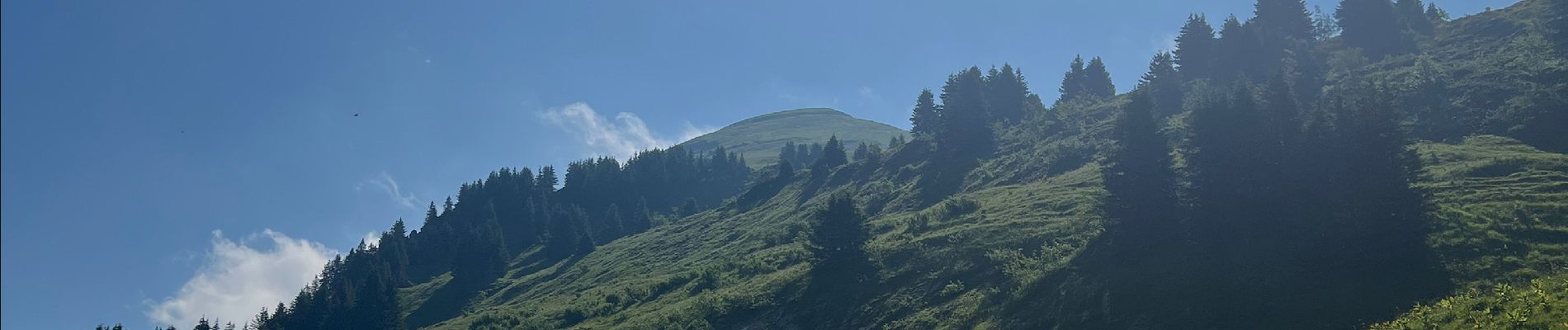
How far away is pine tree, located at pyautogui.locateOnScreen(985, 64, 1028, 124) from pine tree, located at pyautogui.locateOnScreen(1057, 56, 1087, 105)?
9.12 metres

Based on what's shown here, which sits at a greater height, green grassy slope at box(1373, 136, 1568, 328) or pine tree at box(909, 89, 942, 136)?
pine tree at box(909, 89, 942, 136)

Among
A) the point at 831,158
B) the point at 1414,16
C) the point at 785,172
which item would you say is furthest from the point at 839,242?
the point at 1414,16

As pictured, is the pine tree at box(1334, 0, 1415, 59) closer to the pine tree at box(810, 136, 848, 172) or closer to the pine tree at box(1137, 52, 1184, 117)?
the pine tree at box(1137, 52, 1184, 117)

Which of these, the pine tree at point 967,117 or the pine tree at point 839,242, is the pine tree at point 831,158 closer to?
the pine tree at point 967,117

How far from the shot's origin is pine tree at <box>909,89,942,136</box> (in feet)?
474

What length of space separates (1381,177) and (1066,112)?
76.2 m

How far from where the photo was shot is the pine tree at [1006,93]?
141 metres

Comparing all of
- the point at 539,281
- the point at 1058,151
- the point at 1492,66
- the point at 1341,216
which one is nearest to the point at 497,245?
the point at 539,281

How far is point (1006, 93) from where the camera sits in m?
145

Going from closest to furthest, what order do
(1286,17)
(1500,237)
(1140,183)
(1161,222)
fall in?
(1500,237), (1161,222), (1140,183), (1286,17)

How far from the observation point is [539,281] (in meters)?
120

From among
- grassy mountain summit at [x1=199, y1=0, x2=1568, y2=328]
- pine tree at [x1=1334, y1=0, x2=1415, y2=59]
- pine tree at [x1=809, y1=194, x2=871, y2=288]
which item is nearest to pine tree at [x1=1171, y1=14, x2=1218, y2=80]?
grassy mountain summit at [x1=199, y1=0, x2=1568, y2=328]

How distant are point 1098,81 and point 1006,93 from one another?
2058 centimetres

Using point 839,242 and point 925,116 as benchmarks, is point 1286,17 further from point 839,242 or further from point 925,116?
point 839,242
